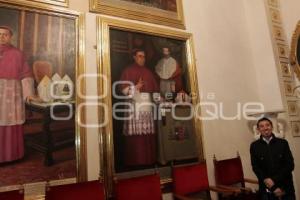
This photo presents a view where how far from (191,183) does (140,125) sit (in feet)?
3.06

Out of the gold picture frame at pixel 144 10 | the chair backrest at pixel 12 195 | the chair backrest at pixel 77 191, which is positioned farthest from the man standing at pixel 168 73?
the chair backrest at pixel 12 195

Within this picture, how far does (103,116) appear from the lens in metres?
2.96

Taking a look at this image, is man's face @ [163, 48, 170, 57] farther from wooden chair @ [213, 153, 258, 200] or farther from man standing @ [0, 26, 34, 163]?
man standing @ [0, 26, 34, 163]

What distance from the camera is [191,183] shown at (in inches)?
127

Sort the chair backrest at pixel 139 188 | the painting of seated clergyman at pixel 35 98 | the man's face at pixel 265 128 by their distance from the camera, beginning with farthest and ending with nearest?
the man's face at pixel 265 128 < the chair backrest at pixel 139 188 < the painting of seated clergyman at pixel 35 98

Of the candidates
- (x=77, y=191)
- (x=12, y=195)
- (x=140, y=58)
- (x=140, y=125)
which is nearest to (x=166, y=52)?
(x=140, y=58)

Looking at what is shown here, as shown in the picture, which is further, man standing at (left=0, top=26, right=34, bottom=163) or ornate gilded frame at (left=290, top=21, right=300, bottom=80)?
ornate gilded frame at (left=290, top=21, right=300, bottom=80)

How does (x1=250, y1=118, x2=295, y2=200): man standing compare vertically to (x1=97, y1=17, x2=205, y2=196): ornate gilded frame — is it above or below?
below

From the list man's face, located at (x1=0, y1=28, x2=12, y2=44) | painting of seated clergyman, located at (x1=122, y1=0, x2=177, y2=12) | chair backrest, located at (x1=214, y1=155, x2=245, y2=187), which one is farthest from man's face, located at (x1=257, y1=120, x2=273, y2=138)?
man's face, located at (x1=0, y1=28, x2=12, y2=44)

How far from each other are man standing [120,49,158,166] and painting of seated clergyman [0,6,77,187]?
635 mm

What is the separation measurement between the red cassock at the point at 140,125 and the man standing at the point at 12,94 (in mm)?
1065

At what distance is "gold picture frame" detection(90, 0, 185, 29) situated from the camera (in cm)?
327

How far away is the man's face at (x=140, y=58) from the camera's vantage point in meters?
→ 3.32

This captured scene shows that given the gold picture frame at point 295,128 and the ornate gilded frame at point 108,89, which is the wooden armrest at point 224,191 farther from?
the gold picture frame at point 295,128
